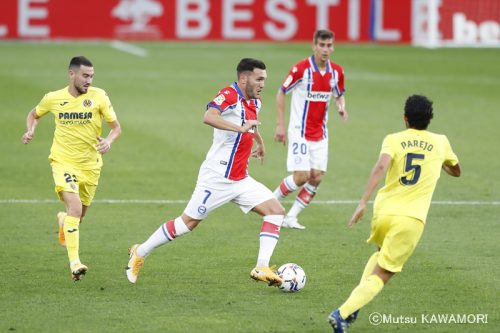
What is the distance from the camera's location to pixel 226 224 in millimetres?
15305

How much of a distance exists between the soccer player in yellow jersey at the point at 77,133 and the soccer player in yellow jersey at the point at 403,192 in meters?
3.66

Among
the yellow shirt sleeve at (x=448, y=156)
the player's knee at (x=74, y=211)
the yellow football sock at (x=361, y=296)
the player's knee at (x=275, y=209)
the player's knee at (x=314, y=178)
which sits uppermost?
the yellow shirt sleeve at (x=448, y=156)

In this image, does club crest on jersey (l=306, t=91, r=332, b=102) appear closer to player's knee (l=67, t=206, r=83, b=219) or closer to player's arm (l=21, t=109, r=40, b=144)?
player's arm (l=21, t=109, r=40, b=144)

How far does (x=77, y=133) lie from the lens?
12.2 meters

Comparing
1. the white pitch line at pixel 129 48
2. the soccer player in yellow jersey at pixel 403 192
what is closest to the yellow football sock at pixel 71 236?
the soccer player in yellow jersey at pixel 403 192

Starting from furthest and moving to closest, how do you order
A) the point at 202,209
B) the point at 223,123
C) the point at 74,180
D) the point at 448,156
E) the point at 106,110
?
the point at 106,110
the point at 74,180
the point at 202,209
the point at 223,123
the point at 448,156

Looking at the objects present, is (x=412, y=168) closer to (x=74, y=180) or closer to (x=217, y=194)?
(x=217, y=194)

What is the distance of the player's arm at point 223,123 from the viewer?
11.1 metres

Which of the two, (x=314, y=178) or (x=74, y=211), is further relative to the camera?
(x=314, y=178)

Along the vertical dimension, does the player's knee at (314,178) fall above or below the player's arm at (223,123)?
below

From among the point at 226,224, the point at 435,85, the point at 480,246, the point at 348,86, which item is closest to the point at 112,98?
the point at 348,86

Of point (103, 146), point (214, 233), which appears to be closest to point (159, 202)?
point (214, 233)

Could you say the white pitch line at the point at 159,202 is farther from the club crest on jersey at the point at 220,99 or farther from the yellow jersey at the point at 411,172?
the yellow jersey at the point at 411,172

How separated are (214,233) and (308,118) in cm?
214
